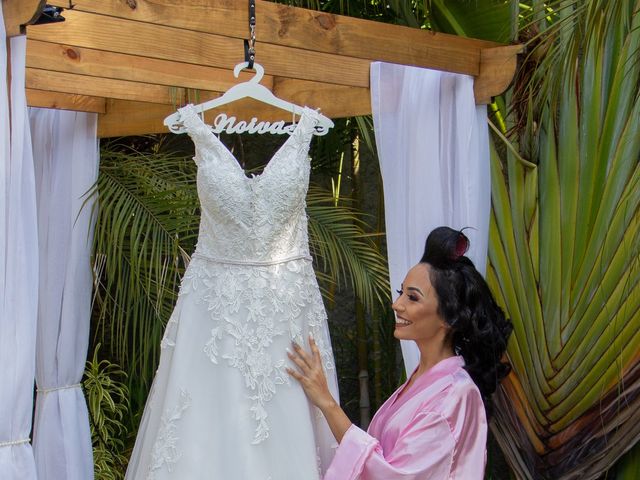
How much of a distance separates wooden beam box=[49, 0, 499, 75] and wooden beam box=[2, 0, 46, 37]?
0.12m

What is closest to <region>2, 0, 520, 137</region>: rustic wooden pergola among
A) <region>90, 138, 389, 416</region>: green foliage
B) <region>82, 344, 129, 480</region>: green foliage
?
<region>90, 138, 389, 416</region>: green foliage

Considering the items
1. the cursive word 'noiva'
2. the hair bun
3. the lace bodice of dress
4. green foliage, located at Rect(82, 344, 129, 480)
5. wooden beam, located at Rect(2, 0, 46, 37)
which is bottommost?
green foliage, located at Rect(82, 344, 129, 480)

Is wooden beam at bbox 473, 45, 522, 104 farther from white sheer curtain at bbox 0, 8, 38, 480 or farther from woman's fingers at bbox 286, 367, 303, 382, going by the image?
white sheer curtain at bbox 0, 8, 38, 480

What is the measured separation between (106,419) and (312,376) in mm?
2270

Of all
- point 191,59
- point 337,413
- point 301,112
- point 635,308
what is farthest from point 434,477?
point 635,308

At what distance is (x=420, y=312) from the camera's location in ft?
8.70

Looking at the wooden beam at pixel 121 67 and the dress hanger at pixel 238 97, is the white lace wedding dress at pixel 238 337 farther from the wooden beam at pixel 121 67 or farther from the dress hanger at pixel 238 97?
the wooden beam at pixel 121 67

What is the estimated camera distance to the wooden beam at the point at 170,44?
8.84 ft

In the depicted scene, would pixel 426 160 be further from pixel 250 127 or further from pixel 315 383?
pixel 315 383

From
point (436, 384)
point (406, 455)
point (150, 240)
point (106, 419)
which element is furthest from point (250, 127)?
point (106, 419)

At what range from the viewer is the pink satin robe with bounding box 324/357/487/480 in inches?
99.3

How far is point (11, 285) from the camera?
249 cm

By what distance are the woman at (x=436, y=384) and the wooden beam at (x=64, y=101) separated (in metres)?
1.58

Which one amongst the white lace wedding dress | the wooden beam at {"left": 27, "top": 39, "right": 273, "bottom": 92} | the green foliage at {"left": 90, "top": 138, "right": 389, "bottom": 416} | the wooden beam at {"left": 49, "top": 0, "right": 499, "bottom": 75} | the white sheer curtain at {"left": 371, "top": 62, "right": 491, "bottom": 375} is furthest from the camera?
the green foliage at {"left": 90, "top": 138, "right": 389, "bottom": 416}
